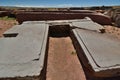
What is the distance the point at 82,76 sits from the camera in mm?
5883

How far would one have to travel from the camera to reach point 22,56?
560 cm

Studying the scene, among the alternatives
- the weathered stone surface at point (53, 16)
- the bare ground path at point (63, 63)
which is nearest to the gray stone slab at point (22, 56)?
the bare ground path at point (63, 63)

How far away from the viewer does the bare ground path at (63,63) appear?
5938 millimetres

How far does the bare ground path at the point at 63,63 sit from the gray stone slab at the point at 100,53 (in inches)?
22.3

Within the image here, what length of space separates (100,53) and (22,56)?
222 centimetres

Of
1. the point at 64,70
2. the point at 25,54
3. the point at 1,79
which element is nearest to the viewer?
the point at 1,79

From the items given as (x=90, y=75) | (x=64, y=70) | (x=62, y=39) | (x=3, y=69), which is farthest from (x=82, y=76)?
(x=62, y=39)

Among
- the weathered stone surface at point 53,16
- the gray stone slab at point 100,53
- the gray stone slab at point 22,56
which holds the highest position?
the gray stone slab at point 22,56

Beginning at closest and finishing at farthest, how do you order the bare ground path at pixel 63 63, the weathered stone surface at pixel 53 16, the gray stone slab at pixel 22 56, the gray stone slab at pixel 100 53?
the gray stone slab at pixel 22 56
the gray stone slab at pixel 100 53
the bare ground path at pixel 63 63
the weathered stone surface at pixel 53 16

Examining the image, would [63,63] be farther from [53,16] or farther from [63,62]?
[53,16]

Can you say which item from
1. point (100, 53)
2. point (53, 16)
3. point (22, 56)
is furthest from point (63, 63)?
point (53, 16)

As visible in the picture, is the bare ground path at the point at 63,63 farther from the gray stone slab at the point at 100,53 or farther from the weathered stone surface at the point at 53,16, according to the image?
the weathered stone surface at the point at 53,16

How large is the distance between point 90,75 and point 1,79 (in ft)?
8.02

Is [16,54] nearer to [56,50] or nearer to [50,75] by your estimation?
[50,75]
